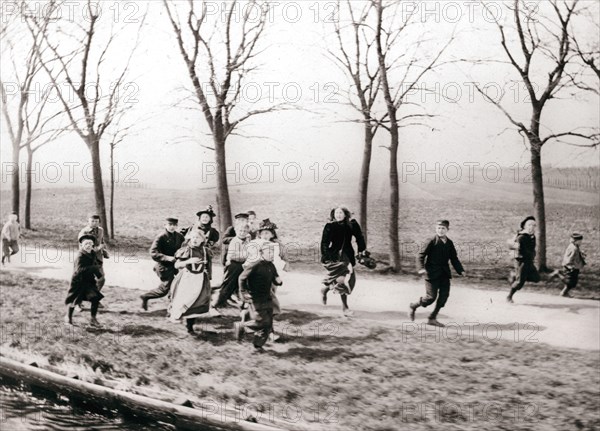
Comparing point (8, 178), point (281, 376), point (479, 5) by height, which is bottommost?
point (281, 376)

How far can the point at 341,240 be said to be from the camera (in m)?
4.50

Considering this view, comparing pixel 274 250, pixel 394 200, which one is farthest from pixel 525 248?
pixel 274 250

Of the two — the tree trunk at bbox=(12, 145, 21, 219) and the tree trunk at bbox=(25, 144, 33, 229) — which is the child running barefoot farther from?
the tree trunk at bbox=(12, 145, 21, 219)

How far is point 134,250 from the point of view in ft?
18.0

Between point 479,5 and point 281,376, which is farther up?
point 479,5

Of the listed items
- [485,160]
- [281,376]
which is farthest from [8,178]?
[485,160]

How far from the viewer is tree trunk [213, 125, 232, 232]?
4.78 metres

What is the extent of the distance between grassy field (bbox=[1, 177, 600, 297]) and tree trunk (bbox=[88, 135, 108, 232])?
0.32 feet

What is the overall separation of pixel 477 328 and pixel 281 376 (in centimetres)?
135

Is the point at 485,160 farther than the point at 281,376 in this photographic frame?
No

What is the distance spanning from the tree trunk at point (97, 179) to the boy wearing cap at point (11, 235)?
1.15 meters

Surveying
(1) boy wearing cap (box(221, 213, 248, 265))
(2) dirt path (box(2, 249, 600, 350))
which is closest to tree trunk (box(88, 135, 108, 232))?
(1) boy wearing cap (box(221, 213, 248, 265))

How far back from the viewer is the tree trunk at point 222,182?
4777 mm

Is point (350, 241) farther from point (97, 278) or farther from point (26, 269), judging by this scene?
point (26, 269)
